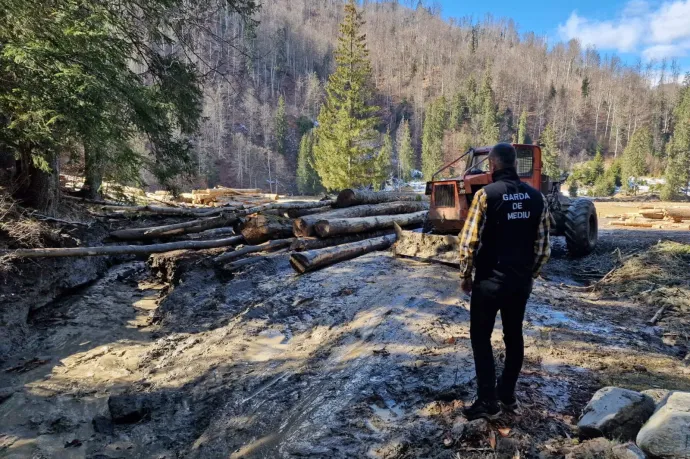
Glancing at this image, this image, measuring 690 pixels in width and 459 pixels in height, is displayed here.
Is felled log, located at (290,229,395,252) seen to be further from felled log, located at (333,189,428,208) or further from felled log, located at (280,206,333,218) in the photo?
felled log, located at (280,206,333,218)

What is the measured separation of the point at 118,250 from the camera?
7.83 metres

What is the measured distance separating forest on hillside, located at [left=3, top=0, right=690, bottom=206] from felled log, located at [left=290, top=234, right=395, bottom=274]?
70.1 ft

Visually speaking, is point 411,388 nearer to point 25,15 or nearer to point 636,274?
point 636,274

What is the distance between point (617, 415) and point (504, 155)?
1978 mm

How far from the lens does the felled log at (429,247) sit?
7.68 meters

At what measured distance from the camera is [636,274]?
768 centimetres

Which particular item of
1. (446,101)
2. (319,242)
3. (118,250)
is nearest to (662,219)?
(319,242)

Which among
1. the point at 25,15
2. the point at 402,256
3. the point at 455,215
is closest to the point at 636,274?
the point at 455,215

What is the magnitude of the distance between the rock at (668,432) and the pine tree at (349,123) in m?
27.6

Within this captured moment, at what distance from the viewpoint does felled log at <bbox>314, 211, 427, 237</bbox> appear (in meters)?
9.42

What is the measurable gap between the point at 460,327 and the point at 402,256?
3323mm

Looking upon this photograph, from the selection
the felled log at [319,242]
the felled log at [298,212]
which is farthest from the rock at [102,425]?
the felled log at [298,212]

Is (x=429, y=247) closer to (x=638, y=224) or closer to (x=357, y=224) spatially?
(x=357, y=224)

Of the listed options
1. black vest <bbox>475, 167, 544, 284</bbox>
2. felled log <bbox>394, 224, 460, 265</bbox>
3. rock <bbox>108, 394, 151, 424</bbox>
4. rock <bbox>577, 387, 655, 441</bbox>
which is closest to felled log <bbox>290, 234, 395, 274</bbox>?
felled log <bbox>394, 224, 460, 265</bbox>
